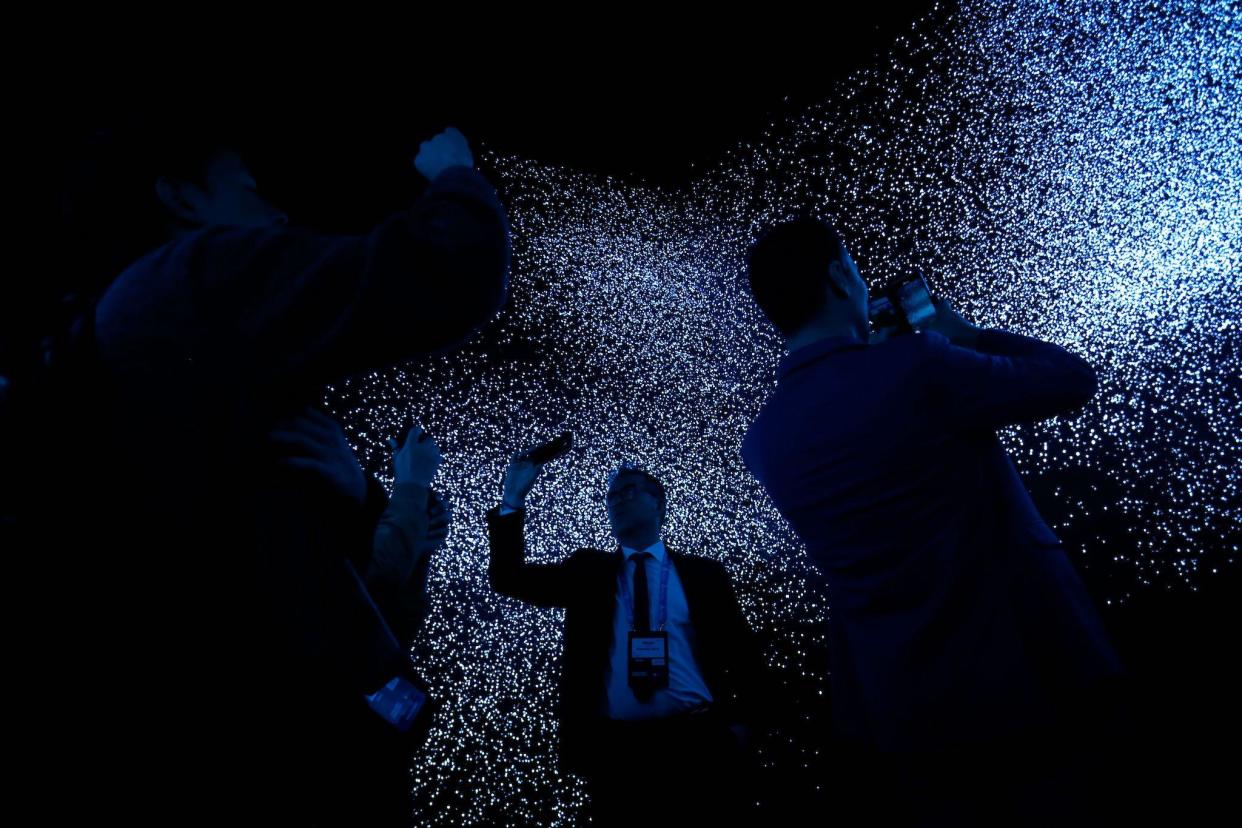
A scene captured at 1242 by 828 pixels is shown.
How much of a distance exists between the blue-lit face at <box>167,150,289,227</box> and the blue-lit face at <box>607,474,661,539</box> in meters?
1.27

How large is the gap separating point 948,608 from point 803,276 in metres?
0.48

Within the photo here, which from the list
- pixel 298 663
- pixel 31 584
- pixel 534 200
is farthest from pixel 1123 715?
pixel 534 200

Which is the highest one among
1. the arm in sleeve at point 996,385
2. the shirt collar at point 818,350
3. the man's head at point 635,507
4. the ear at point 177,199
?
the man's head at point 635,507

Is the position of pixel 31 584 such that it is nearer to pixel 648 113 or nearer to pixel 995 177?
pixel 995 177

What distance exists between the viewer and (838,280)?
87cm

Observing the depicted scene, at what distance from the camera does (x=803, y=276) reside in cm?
87

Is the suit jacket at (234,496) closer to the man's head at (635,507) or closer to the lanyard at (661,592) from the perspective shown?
the lanyard at (661,592)

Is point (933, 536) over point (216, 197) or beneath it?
beneath

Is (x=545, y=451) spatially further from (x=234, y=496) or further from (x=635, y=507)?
(x=234, y=496)

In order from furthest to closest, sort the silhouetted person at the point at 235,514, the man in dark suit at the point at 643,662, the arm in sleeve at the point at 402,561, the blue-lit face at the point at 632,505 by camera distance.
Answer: the blue-lit face at the point at 632,505
the man in dark suit at the point at 643,662
the arm in sleeve at the point at 402,561
the silhouetted person at the point at 235,514

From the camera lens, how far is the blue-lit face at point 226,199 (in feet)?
1.77

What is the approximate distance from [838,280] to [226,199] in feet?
2.48

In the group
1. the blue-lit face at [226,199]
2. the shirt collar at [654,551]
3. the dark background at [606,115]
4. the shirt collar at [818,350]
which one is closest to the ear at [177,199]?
the blue-lit face at [226,199]

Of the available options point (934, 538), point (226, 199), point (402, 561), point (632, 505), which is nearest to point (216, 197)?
point (226, 199)
